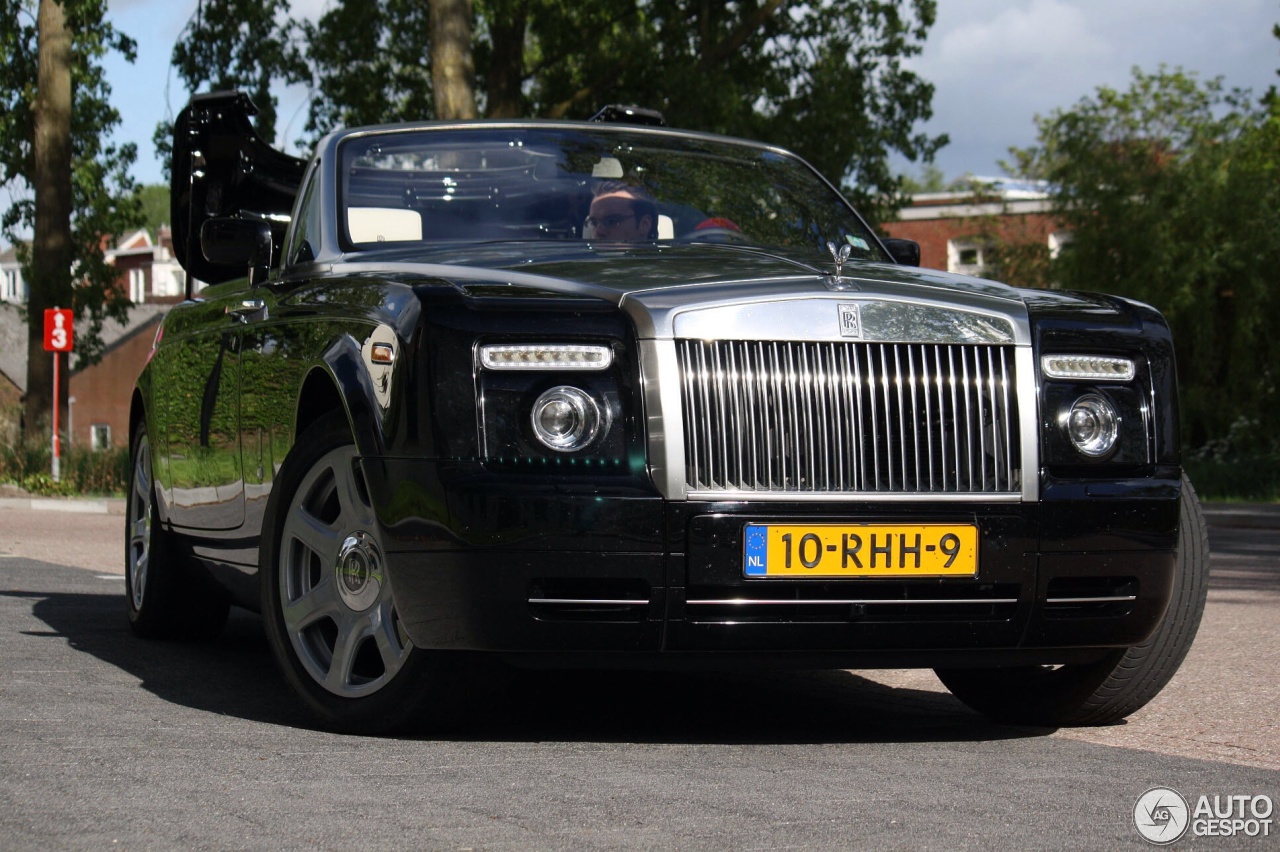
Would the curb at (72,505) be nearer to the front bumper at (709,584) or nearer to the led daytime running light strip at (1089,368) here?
the front bumper at (709,584)

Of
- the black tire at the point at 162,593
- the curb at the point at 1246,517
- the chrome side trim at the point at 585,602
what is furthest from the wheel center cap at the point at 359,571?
the curb at the point at 1246,517

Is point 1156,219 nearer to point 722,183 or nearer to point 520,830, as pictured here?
point 722,183

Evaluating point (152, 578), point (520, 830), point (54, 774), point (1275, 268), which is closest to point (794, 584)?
point (520, 830)

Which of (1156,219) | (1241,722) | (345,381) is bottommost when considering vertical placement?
(1241,722)

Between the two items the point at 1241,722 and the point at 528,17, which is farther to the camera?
the point at 528,17

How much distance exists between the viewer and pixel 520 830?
360cm

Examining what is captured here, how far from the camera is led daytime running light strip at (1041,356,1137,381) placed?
4.74m

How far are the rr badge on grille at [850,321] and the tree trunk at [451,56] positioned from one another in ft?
→ 54.7

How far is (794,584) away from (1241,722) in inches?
70.3

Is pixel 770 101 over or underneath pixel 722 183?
over

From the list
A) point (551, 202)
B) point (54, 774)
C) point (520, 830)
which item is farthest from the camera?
point (551, 202)

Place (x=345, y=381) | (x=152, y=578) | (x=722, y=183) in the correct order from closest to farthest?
1. (x=345, y=381)
2. (x=722, y=183)
3. (x=152, y=578)

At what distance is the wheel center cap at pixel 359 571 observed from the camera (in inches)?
188

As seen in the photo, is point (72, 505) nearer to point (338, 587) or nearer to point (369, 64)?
point (369, 64)
